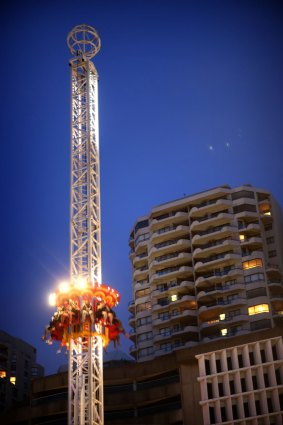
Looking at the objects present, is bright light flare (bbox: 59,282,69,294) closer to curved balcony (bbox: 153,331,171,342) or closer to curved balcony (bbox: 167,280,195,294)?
curved balcony (bbox: 153,331,171,342)

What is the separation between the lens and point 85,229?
56594 mm

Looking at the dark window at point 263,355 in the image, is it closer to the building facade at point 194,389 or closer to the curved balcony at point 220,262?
the building facade at point 194,389

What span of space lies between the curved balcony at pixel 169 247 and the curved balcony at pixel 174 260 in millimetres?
997

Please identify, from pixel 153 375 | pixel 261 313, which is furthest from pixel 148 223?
pixel 153 375

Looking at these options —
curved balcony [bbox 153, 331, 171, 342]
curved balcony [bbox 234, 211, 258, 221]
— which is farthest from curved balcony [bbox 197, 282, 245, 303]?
curved balcony [bbox 234, 211, 258, 221]

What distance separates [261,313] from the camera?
90438mm

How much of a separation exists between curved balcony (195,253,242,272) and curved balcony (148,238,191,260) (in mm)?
4487

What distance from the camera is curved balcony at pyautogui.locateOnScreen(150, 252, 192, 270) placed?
101m

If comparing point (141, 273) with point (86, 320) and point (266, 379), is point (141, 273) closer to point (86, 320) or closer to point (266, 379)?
point (266, 379)

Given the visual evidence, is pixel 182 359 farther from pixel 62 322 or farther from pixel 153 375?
pixel 62 322

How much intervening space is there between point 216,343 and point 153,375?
10849 mm

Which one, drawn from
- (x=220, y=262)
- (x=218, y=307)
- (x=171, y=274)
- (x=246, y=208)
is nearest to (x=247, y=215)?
(x=246, y=208)

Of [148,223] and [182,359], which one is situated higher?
[148,223]

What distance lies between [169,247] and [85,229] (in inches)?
1837
